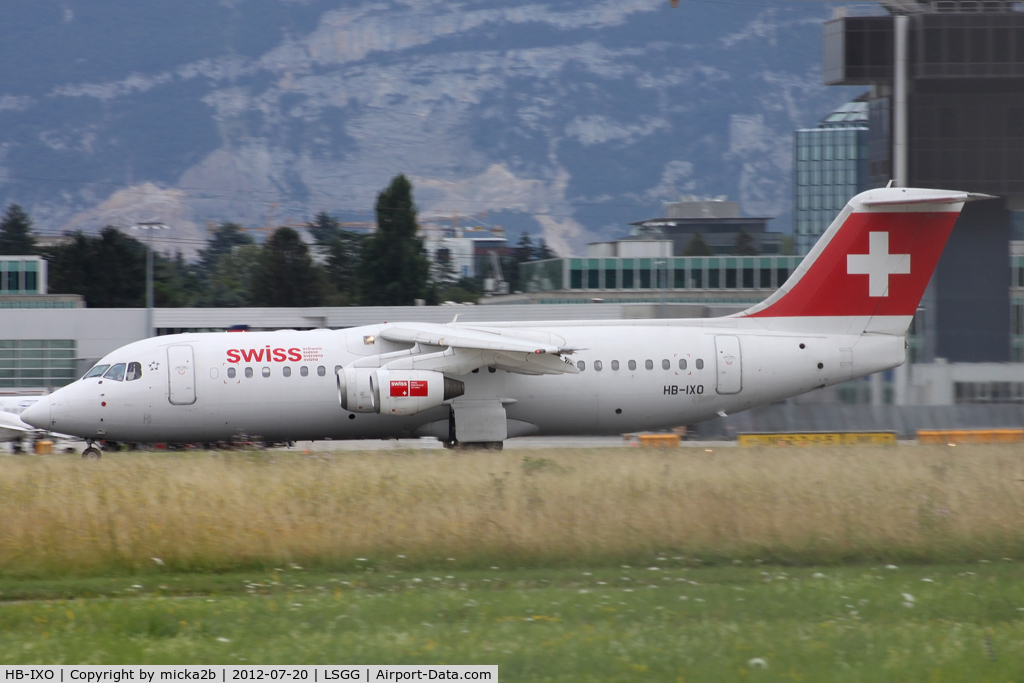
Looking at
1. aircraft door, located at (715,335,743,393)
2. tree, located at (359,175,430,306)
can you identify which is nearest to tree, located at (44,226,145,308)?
tree, located at (359,175,430,306)

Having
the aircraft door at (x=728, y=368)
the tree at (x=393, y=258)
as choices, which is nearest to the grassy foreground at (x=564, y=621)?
the aircraft door at (x=728, y=368)

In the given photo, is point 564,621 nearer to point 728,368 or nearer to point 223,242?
point 728,368

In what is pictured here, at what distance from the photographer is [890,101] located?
46844 millimetres

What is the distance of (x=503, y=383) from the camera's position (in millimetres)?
24047

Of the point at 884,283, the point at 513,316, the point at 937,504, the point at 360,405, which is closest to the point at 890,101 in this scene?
the point at 513,316

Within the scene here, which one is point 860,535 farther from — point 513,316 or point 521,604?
point 513,316

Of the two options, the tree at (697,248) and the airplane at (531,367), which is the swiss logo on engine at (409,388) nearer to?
the airplane at (531,367)

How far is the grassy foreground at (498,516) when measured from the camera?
1276 cm

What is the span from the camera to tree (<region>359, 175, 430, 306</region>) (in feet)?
325

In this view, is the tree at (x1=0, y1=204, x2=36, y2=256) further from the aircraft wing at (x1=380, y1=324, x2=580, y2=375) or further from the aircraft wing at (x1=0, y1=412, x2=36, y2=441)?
the aircraft wing at (x1=380, y1=324, x2=580, y2=375)

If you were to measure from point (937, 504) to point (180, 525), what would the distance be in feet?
30.8

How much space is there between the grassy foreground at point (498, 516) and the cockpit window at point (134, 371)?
266 inches

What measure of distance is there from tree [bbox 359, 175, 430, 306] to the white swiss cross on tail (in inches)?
2953

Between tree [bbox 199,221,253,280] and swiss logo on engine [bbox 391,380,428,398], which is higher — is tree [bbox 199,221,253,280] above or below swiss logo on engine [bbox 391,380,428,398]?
above
